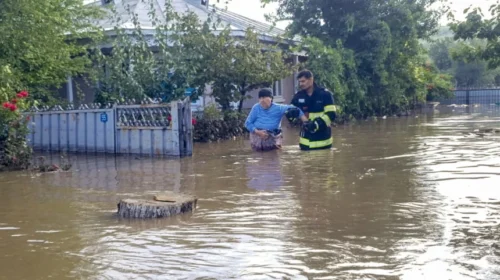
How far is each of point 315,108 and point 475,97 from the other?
1485 inches

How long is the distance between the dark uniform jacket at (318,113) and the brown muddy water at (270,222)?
17.1 inches

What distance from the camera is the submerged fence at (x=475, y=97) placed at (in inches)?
1818

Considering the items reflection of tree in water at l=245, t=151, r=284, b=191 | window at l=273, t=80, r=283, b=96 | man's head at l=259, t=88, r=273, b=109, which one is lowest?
reflection of tree in water at l=245, t=151, r=284, b=191

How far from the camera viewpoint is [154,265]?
230 inches

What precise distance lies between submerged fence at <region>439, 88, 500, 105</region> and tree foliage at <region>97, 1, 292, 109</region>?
99.1 ft

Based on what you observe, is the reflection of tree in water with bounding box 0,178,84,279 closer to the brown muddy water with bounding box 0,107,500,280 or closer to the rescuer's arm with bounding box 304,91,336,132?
the brown muddy water with bounding box 0,107,500,280

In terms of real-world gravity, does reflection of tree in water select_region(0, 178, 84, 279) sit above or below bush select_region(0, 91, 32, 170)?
below

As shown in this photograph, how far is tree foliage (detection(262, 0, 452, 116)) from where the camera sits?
26547mm

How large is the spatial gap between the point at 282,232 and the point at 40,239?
2.47 metres

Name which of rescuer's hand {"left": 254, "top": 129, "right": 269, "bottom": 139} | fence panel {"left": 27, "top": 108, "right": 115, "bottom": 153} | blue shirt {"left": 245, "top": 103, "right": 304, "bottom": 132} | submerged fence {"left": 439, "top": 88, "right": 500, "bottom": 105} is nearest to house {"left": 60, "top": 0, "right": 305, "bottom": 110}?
fence panel {"left": 27, "top": 108, "right": 115, "bottom": 153}

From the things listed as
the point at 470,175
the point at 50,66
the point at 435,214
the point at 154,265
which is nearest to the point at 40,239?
the point at 154,265

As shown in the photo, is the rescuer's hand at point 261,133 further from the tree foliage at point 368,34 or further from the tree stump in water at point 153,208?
the tree foliage at point 368,34

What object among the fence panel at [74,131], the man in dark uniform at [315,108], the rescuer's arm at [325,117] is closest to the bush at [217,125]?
the fence panel at [74,131]

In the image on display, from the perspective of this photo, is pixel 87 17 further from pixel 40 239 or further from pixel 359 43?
pixel 40 239
